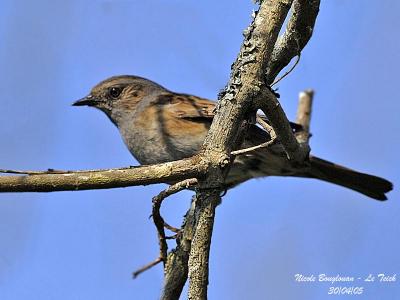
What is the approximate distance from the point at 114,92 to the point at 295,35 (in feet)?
12.0

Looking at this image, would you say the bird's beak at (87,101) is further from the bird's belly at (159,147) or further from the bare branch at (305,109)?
the bare branch at (305,109)

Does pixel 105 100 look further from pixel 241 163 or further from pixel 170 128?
pixel 241 163

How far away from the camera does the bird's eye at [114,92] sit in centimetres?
724

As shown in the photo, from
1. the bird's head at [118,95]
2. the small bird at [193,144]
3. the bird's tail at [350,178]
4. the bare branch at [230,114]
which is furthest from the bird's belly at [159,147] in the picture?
the bare branch at [230,114]

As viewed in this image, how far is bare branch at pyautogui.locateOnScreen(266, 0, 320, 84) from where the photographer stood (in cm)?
380

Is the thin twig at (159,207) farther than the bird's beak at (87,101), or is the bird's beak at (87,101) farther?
the bird's beak at (87,101)

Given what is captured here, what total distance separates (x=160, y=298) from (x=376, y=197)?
280 cm

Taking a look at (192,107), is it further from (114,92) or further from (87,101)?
(87,101)

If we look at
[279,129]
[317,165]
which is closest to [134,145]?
[317,165]

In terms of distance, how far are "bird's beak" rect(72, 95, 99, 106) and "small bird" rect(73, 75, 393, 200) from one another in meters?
0.40

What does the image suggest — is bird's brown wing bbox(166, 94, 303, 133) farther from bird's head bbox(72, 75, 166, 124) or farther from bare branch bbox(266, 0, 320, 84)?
bare branch bbox(266, 0, 320, 84)

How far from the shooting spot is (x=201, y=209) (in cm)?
325

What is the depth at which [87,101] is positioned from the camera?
7.18m

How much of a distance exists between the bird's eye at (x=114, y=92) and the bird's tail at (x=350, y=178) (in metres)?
2.24
